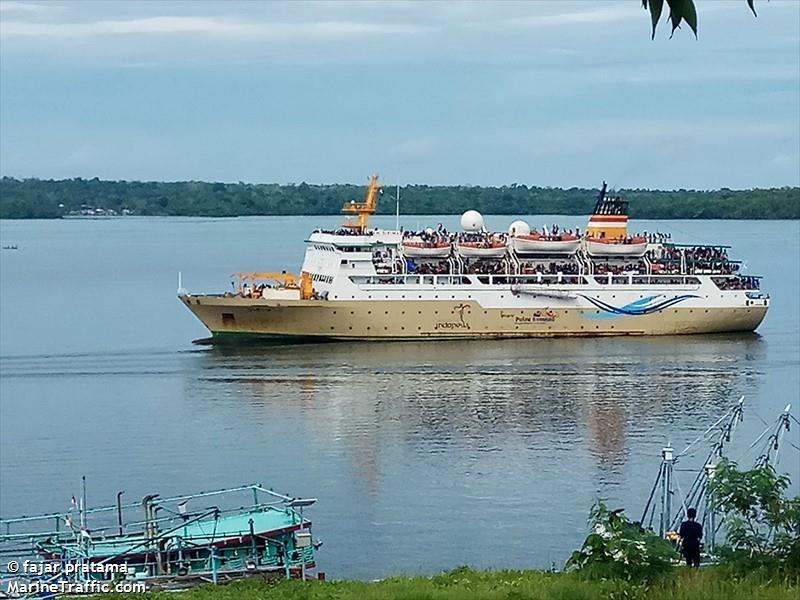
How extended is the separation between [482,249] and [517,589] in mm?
31849

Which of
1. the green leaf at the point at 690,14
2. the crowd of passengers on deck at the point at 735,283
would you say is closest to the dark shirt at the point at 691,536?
the green leaf at the point at 690,14

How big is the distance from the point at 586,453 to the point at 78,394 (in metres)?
13.7

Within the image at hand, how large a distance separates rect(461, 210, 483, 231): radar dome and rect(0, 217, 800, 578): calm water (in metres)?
6.58

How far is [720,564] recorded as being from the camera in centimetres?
1050

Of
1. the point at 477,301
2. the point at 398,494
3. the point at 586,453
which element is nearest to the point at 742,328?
the point at 477,301

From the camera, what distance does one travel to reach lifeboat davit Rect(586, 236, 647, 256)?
4272 centimetres

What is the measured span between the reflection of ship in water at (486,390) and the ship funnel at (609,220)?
502 cm

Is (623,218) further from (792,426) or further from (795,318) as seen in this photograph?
(792,426)

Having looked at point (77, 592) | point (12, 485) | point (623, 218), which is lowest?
point (12, 485)

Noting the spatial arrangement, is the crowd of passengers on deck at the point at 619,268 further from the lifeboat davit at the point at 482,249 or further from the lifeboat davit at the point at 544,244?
the lifeboat davit at the point at 482,249

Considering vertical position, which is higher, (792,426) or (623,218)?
(623,218)

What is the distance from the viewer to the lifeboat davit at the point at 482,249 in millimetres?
41531

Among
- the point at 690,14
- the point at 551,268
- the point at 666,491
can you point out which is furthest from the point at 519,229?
the point at 690,14

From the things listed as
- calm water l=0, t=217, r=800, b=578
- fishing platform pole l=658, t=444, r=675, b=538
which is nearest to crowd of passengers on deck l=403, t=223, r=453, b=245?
calm water l=0, t=217, r=800, b=578
